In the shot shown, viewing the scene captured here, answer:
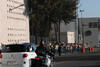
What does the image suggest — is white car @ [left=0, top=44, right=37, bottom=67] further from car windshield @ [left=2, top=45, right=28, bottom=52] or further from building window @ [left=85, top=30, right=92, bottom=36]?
building window @ [left=85, top=30, right=92, bottom=36]

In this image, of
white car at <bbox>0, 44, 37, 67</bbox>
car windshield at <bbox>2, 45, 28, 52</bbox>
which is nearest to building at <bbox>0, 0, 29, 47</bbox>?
car windshield at <bbox>2, 45, 28, 52</bbox>

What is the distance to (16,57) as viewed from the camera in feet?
55.6

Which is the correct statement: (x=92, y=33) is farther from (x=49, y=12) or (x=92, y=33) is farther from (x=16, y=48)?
(x=16, y=48)

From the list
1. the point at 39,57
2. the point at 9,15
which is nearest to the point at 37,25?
the point at 9,15

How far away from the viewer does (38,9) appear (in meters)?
60.1

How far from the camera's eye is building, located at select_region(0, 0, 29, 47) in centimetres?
4625

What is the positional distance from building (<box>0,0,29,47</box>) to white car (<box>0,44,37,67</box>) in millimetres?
26009

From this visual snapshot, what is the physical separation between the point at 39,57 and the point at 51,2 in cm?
4321

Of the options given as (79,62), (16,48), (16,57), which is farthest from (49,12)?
(16,57)

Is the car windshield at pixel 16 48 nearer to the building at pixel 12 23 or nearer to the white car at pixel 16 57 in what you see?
the white car at pixel 16 57

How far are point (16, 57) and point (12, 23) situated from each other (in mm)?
33069

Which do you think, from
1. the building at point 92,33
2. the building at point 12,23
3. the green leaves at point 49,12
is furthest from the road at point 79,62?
the building at point 92,33

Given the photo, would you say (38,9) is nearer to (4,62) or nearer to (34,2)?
(34,2)

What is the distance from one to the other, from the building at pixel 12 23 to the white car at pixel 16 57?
85.3ft
